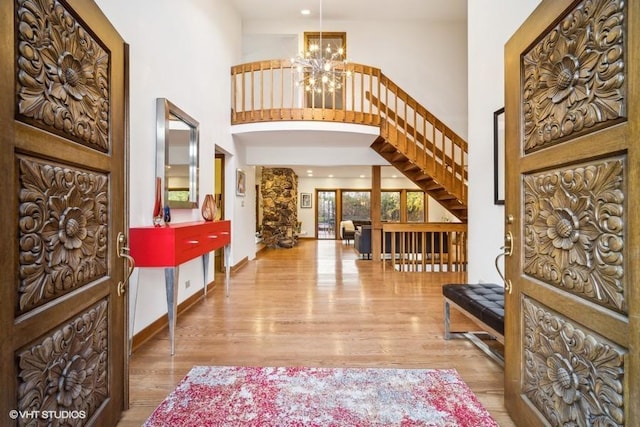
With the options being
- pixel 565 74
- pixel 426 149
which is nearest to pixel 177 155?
pixel 565 74

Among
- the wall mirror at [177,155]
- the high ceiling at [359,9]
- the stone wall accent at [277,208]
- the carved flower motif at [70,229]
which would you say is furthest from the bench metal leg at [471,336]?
the stone wall accent at [277,208]

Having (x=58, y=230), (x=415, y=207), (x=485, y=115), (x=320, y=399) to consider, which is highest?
(x=485, y=115)

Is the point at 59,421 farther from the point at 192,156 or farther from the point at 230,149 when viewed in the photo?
the point at 230,149

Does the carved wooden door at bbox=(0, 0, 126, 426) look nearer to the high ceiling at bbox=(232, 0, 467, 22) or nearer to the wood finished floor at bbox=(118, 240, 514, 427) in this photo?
the wood finished floor at bbox=(118, 240, 514, 427)

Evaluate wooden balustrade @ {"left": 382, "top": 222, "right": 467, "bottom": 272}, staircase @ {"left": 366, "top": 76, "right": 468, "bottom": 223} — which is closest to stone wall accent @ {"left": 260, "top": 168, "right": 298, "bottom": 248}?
wooden balustrade @ {"left": 382, "top": 222, "right": 467, "bottom": 272}

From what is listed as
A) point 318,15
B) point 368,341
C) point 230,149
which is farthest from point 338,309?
point 318,15

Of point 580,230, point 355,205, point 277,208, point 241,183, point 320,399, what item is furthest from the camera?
point 355,205

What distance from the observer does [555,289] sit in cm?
139

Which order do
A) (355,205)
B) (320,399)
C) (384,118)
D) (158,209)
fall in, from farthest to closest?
(355,205) → (384,118) → (158,209) → (320,399)

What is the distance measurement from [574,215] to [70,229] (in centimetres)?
192

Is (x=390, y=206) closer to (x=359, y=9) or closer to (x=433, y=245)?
(x=433, y=245)

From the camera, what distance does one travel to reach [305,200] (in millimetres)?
13438

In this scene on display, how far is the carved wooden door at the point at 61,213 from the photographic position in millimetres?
1017

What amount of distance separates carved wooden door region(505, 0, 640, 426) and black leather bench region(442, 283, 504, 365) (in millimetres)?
466
